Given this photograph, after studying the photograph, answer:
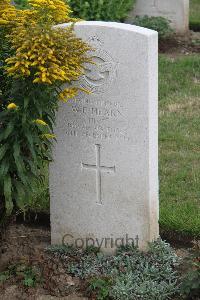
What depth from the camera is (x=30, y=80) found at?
4820 mm

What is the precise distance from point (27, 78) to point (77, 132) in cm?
72

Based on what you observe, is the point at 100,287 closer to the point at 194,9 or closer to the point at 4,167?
the point at 4,167

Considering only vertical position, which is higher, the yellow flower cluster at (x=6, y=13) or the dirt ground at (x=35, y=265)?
the yellow flower cluster at (x=6, y=13)

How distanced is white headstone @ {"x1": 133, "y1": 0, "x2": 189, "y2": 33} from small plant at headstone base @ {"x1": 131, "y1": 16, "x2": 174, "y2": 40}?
19 cm

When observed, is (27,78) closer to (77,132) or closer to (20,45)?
(20,45)

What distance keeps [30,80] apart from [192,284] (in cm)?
156

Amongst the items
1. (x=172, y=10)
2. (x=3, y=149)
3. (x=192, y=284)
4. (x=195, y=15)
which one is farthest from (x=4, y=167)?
(x=195, y=15)

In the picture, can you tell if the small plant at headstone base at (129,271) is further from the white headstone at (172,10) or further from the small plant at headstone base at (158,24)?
the white headstone at (172,10)

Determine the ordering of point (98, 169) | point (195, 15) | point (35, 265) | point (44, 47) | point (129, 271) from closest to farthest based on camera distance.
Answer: point (44, 47)
point (129, 271)
point (35, 265)
point (98, 169)
point (195, 15)

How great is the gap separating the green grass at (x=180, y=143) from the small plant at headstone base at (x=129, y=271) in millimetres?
538

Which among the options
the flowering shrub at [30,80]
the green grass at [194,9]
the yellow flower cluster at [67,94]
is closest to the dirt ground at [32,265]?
the flowering shrub at [30,80]

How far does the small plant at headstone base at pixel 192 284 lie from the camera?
473cm

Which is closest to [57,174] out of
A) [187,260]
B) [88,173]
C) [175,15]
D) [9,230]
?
[88,173]

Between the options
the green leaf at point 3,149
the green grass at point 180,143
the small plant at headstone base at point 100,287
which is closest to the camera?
the green leaf at point 3,149
